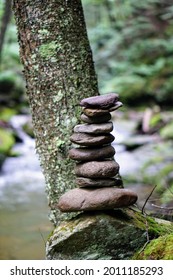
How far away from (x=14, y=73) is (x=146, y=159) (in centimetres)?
1002

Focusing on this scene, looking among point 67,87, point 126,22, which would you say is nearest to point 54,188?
point 67,87

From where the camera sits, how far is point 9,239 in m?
5.70

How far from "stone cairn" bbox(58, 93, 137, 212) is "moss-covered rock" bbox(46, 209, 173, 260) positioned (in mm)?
91

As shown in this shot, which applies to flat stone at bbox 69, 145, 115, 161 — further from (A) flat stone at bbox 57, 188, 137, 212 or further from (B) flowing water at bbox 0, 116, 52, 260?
(B) flowing water at bbox 0, 116, 52, 260

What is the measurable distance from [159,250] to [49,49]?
1.58 metres

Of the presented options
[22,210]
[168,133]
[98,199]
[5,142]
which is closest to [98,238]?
[98,199]

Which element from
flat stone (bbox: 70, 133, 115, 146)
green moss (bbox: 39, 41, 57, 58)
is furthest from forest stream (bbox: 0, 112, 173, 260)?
green moss (bbox: 39, 41, 57, 58)

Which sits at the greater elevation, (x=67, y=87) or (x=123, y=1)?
(x=123, y=1)

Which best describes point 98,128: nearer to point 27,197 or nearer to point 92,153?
point 92,153

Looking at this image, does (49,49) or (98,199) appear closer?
(98,199)

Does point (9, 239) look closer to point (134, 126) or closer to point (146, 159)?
point (146, 159)

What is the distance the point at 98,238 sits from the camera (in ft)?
8.75

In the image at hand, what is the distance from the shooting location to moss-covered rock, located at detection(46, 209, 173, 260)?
8.70 ft
